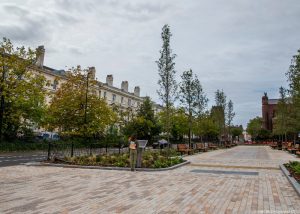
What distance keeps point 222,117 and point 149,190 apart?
45001mm

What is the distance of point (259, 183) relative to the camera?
11.3 metres

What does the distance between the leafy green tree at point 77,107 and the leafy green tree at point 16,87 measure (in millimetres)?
2280

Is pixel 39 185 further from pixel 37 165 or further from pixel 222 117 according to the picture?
pixel 222 117

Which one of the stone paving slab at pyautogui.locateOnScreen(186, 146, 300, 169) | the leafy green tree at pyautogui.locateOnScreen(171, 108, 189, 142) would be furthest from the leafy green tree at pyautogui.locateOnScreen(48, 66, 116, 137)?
the leafy green tree at pyautogui.locateOnScreen(171, 108, 189, 142)

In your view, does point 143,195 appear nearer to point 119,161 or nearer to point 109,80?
point 119,161

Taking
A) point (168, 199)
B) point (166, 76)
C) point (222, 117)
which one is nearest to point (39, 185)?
point (168, 199)

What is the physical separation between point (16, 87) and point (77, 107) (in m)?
6.25

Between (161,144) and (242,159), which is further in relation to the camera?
(161,144)

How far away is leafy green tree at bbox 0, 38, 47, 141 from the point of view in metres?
27.4

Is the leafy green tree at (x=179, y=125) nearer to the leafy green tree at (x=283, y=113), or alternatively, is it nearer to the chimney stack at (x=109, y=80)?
the leafy green tree at (x=283, y=113)

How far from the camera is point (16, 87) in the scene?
27.6 m

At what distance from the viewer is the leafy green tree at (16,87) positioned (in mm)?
27375

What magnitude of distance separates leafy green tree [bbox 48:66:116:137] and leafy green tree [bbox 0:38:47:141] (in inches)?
89.7

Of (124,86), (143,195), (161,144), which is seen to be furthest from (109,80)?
(143,195)
